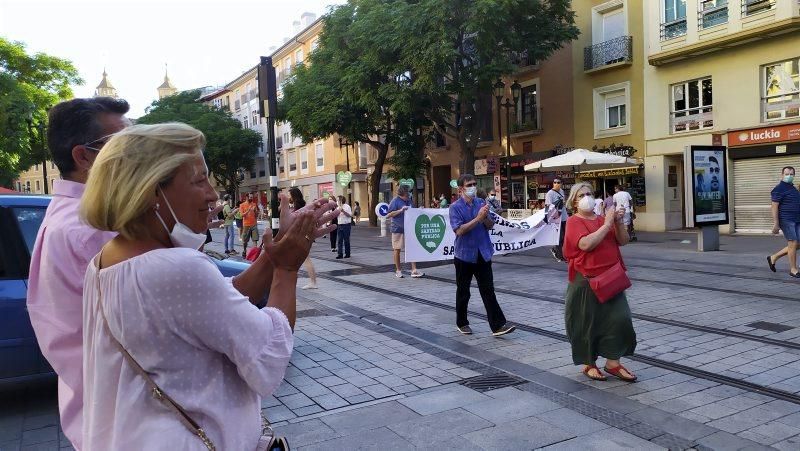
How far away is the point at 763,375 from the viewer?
16.8 feet

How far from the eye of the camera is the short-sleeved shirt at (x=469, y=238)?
686cm

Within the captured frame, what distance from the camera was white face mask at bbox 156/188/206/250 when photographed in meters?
1.55

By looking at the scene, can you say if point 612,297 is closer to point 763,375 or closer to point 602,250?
point 602,250

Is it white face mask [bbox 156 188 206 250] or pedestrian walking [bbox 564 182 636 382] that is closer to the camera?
white face mask [bbox 156 188 206 250]

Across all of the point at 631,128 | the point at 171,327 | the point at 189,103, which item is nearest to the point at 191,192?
the point at 171,327

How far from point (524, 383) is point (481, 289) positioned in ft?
5.99

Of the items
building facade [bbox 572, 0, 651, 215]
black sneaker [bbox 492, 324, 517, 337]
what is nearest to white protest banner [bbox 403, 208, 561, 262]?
black sneaker [bbox 492, 324, 517, 337]

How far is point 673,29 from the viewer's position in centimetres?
2245

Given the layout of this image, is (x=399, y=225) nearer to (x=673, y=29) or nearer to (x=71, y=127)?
(x=71, y=127)

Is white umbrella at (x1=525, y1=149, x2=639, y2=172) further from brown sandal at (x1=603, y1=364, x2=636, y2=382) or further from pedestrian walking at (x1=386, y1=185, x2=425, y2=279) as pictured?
brown sandal at (x1=603, y1=364, x2=636, y2=382)

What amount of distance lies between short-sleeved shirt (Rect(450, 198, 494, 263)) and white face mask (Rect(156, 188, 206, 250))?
214 inches

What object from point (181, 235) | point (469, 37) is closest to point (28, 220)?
point (181, 235)

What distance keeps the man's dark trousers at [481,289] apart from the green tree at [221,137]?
50.3m

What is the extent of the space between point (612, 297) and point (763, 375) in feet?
4.90
